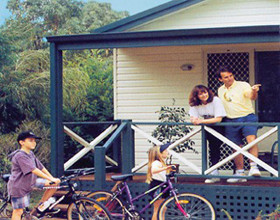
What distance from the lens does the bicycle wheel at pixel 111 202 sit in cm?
798

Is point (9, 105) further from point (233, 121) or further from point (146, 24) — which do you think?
point (233, 121)

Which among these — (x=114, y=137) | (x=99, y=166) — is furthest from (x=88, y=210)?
(x=114, y=137)

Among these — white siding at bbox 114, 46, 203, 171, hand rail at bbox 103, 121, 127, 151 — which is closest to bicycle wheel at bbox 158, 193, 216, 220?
hand rail at bbox 103, 121, 127, 151

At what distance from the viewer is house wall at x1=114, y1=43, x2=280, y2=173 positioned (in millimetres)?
11212

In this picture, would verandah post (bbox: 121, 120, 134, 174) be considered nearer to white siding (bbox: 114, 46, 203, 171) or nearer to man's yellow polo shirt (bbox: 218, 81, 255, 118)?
man's yellow polo shirt (bbox: 218, 81, 255, 118)

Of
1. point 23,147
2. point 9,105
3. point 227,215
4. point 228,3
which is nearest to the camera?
point 23,147

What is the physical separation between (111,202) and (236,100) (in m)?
2.41

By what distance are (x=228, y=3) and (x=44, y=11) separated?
20.5 meters

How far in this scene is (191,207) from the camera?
7.89 m

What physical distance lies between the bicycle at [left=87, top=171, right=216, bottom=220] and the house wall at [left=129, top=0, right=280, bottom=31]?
4.37m

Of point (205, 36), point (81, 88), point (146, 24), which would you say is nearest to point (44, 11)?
point (81, 88)

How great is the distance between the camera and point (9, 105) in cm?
1289

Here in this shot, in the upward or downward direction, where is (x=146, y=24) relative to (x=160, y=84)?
upward

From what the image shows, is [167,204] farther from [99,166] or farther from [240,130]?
[240,130]
